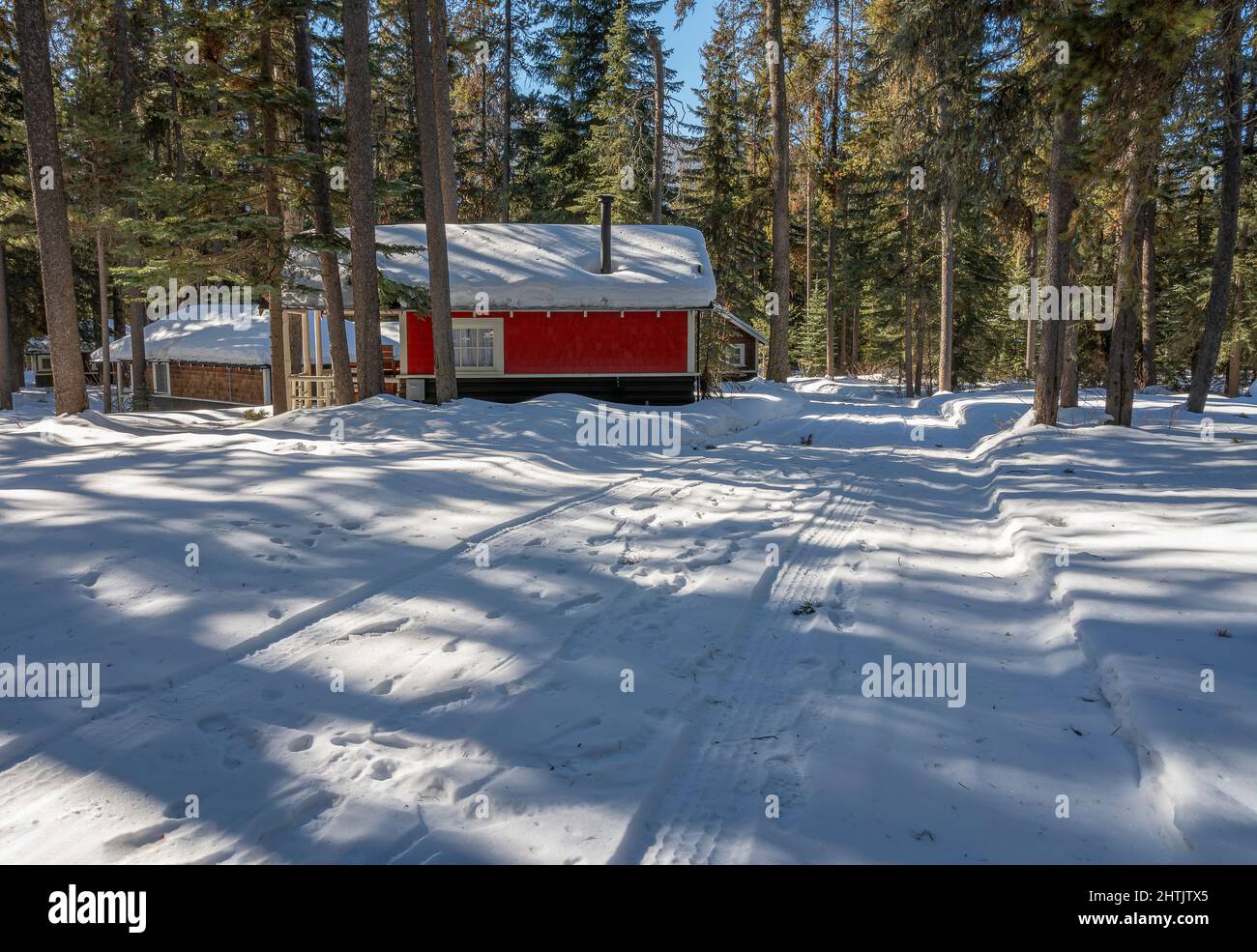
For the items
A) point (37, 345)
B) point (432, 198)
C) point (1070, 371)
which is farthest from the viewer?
point (37, 345)

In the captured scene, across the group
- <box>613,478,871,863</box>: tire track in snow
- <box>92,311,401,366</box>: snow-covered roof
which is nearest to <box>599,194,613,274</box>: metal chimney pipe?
<box>92,311,401,366</box>: snow-covered roof

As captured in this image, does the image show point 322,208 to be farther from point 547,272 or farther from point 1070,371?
point 1070,371

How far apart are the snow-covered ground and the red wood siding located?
1337 centimetres

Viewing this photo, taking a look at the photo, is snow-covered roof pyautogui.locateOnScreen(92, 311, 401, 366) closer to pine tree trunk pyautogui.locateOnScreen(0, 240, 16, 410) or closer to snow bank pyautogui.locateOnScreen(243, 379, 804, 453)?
pine tree trunk pyautogui.locateOnScreen(0, 240, 16, 410)

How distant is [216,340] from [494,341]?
54.5ft

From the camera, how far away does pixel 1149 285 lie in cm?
2258

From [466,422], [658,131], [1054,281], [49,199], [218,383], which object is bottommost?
[466,422]

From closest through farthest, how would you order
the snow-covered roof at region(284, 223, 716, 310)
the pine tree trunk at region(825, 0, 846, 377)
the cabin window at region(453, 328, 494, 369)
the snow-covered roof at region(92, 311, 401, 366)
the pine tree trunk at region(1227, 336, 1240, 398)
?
the snow-covered roof at region(284, 223, 716, 310) < the cabin window at region(453, 328, 494, 369) < the pine tree trunk at region(1227, 336, 1240, 398) < the snow-covered roof at region(92, 311, 401, 366) < the pine tree trunk at region(825, 0, 846, 377)

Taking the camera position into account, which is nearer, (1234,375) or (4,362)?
(4,362)

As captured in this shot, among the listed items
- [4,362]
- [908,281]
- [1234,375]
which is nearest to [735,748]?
A: [4,362]

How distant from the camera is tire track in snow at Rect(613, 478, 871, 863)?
2.93 metres

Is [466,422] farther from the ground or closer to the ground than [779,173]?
closer to the ground

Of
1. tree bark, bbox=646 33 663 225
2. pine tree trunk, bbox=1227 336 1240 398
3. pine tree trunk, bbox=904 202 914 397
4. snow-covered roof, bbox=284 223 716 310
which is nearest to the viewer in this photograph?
snow-covered roof, bbox=284 223 716 310

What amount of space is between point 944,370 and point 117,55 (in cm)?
3043
